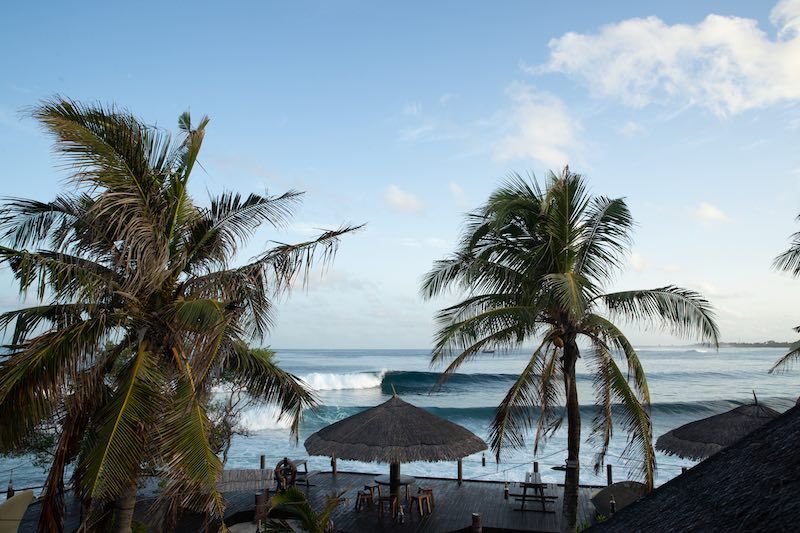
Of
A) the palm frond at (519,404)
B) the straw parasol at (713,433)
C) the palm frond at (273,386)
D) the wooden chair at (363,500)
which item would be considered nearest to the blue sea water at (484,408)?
the palm frond at (273,386)

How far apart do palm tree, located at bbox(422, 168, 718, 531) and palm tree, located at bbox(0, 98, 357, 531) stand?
3.58 m

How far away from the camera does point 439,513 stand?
37.4ft

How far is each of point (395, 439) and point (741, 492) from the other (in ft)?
27.2

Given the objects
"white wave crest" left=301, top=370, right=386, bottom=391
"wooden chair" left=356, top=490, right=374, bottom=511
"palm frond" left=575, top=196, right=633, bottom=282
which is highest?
"palm frond" left=575, top=196, right=633, bottom=282

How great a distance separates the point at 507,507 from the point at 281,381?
6.08 m

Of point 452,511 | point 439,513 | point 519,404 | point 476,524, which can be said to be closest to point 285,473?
point 439,513

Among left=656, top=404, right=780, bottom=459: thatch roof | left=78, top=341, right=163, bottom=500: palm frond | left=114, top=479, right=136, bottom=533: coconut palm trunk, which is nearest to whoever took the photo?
left=78, top=341, right=163, bottom=500: palm frond

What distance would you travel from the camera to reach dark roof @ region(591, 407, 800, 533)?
2.52 metres

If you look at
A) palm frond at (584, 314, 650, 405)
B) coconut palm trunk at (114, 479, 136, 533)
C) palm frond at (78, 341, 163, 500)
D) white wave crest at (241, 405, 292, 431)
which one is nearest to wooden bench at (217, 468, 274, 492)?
coconut palm trunk at (114, 479, 136, 533)

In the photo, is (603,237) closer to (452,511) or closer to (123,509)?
(452,511)

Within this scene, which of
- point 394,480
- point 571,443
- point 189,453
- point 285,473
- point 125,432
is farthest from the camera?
point 285,473

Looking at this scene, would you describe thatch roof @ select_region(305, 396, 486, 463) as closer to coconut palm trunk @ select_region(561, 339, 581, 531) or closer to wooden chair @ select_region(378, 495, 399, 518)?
wooden chair @ select_region(378, 495, 399, 518)

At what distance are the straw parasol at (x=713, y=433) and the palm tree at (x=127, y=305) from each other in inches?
333

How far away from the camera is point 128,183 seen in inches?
268
